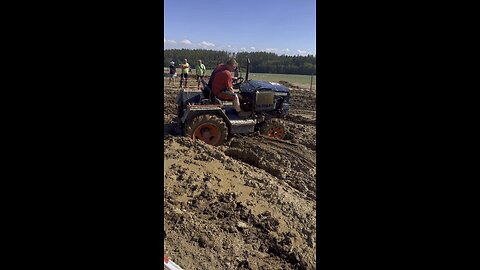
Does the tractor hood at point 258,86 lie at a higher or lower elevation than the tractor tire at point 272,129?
higher

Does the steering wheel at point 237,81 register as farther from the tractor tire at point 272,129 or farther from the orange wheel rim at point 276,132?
the orange wheel rim at point 276,132

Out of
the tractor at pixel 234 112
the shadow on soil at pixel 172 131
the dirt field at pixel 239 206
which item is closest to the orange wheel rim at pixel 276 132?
the tractor at pixel 234 112

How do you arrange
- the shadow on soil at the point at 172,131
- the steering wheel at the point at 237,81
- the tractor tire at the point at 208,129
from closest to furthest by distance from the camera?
the tractor tire at the point at 208,129
the shadow on soil at the point at 172,131
the steering wheel at the point at 237,81

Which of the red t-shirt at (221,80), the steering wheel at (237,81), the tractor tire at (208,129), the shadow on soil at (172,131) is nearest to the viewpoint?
the tractor tire at (208,129)

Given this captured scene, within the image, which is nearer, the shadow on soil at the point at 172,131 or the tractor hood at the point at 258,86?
the shadow on soil at the point at 172,131

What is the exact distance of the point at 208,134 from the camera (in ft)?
22.8

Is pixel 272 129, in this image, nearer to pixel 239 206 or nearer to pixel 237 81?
pixel 237 81

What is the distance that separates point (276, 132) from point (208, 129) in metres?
1.59

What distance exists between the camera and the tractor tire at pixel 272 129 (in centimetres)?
762

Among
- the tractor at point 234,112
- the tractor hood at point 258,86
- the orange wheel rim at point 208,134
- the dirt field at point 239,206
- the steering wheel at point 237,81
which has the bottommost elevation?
the dirt field at point 239,206

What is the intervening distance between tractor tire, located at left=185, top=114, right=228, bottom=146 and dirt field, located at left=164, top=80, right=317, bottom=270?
20 centimetres
